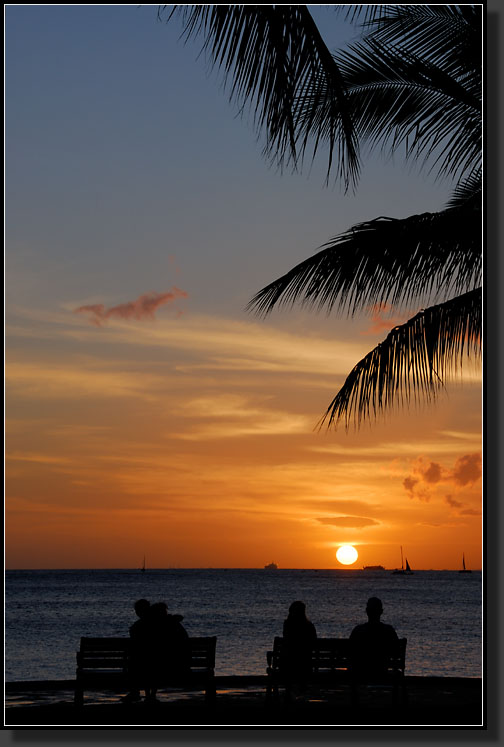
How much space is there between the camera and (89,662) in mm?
8125

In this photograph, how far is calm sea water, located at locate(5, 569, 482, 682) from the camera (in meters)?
43.1

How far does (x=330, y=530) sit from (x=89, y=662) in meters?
35.7

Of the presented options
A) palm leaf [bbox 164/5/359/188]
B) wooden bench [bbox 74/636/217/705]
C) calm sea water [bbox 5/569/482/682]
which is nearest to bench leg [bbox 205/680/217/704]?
wooden bench [bbox 74/636/217/705]

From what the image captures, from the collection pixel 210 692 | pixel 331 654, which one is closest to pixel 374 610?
pixel 331 654

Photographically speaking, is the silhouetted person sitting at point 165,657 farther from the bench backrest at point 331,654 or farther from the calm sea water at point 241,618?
the calm sea water at point 241,618

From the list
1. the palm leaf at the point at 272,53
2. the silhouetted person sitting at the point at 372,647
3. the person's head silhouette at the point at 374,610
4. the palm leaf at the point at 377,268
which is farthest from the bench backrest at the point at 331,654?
the palm leaf at the point at 272,53

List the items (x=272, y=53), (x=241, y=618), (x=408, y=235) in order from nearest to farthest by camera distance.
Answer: (x=272, y=53)
(x=408, y=235)
(x=241, y=618)

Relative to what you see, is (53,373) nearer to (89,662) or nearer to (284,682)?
(89,662)

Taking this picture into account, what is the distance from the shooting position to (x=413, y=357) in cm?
730

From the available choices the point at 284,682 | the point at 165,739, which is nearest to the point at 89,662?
the point at 284,682

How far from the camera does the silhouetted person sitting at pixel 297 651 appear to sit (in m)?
8.20

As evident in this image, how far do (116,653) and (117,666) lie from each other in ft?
0.39

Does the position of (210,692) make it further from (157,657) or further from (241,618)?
(241,618)

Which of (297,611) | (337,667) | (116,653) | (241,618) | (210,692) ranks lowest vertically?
(241,618)
